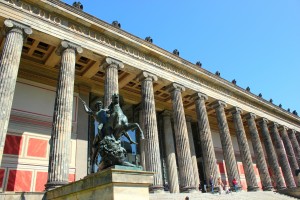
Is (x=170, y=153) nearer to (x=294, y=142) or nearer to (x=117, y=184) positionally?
(x=294, y=142)

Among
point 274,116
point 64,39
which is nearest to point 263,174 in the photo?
point 274,116

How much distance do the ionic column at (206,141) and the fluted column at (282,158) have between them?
497 inches

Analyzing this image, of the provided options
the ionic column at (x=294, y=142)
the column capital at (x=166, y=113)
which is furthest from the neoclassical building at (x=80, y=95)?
the ionic column at (x=294, y=142)

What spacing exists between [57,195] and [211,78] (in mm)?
18696

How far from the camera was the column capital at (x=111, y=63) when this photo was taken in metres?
17.6

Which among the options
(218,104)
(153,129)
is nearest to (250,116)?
(218,104)

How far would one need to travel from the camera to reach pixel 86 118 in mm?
20859

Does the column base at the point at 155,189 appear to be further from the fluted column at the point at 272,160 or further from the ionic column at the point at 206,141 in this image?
the fluted column at the point at 272,160

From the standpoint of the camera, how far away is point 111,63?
17.7 meters

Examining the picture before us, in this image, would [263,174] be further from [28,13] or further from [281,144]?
[28,13]

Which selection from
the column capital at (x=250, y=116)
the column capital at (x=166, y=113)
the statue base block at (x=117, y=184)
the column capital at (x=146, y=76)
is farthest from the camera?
the column capital at (x=250, y=116)

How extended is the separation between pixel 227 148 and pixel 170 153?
508 cm

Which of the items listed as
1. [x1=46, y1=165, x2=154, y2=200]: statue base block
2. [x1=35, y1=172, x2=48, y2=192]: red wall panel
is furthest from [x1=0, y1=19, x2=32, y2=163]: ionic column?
[x1=46, y1=165, x2=154, y2=200]: statue base block

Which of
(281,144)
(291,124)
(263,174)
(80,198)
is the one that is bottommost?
(80,198)
